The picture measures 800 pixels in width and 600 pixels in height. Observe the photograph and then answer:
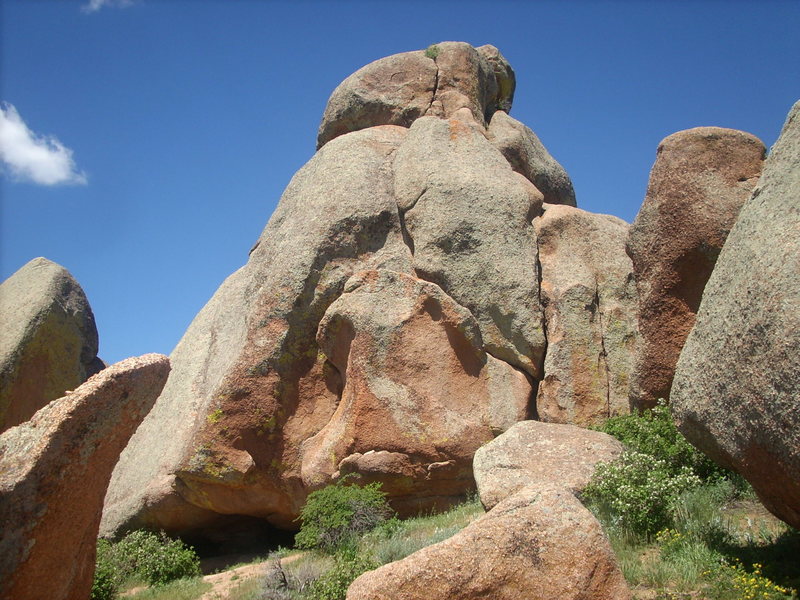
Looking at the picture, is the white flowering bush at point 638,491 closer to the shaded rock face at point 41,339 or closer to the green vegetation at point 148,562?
the green vegetation at point 148,562

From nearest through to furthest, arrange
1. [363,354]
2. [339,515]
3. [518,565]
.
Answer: [518,565], [339,515], [363,354]

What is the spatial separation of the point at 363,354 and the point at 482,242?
305 centimetres

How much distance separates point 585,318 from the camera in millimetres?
13562

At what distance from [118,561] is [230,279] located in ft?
23.0

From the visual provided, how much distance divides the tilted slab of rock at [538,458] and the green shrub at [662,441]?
496 millimetres

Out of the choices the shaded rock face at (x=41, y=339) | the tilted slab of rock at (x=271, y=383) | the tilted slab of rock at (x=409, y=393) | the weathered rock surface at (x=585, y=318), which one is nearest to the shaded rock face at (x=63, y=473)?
the tilted slab of rock at (x=409, y=393)

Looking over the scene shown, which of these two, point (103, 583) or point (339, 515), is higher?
point (339, 515)

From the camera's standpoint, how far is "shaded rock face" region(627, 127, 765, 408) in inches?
405

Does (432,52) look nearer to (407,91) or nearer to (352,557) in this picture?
(407,91)

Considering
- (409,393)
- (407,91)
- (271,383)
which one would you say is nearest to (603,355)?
Result: (409,393)

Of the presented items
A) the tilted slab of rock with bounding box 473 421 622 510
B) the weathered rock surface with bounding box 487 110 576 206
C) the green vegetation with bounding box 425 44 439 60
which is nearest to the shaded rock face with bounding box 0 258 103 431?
the green vegetation with bounding box 425 44 439 60

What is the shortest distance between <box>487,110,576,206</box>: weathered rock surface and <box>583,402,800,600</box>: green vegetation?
8.28m

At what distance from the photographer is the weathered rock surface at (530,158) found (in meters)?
17.1

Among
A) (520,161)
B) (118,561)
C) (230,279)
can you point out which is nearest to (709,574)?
(118,561)
